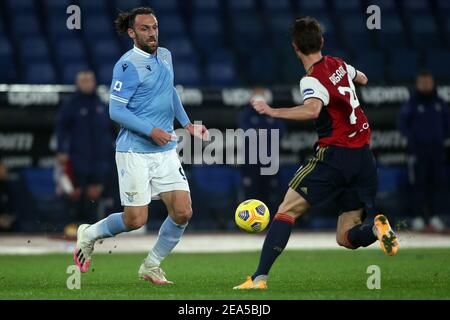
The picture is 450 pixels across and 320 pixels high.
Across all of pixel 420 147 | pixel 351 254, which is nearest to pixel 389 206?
pixel 420 147

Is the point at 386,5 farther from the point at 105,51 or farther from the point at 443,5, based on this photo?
the point at 105,51

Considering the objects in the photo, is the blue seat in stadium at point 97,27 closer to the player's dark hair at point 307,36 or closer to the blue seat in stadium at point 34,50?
the blue seat in stadium at point 34,50

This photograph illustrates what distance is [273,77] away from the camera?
1878 centimetres

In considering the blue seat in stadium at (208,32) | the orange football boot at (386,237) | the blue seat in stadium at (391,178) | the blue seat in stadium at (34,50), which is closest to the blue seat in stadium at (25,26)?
the blue seat in stadium at (34,50)

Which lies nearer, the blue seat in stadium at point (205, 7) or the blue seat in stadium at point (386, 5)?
the blue seat in stadium at point (205, 7)

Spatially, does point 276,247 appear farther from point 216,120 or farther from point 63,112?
point 216,120

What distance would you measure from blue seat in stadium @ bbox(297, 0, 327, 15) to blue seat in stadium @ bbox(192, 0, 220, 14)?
1508mm

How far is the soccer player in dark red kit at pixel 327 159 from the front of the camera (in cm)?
897

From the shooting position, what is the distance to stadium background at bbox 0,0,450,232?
16578mm

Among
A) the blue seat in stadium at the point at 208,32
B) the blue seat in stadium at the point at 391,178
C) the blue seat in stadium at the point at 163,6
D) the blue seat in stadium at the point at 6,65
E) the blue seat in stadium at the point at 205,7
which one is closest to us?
the blue seat in stadium at the point at 391,178

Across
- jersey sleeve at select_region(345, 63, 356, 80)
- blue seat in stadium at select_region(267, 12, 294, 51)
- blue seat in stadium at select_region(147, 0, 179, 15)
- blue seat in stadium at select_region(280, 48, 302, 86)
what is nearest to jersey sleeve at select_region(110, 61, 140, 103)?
jersey sleeve at select_region(345, 63, 356, 80)

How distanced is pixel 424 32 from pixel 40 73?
22.7 ft

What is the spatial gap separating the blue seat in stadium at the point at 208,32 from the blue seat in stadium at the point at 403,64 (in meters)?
2.94
